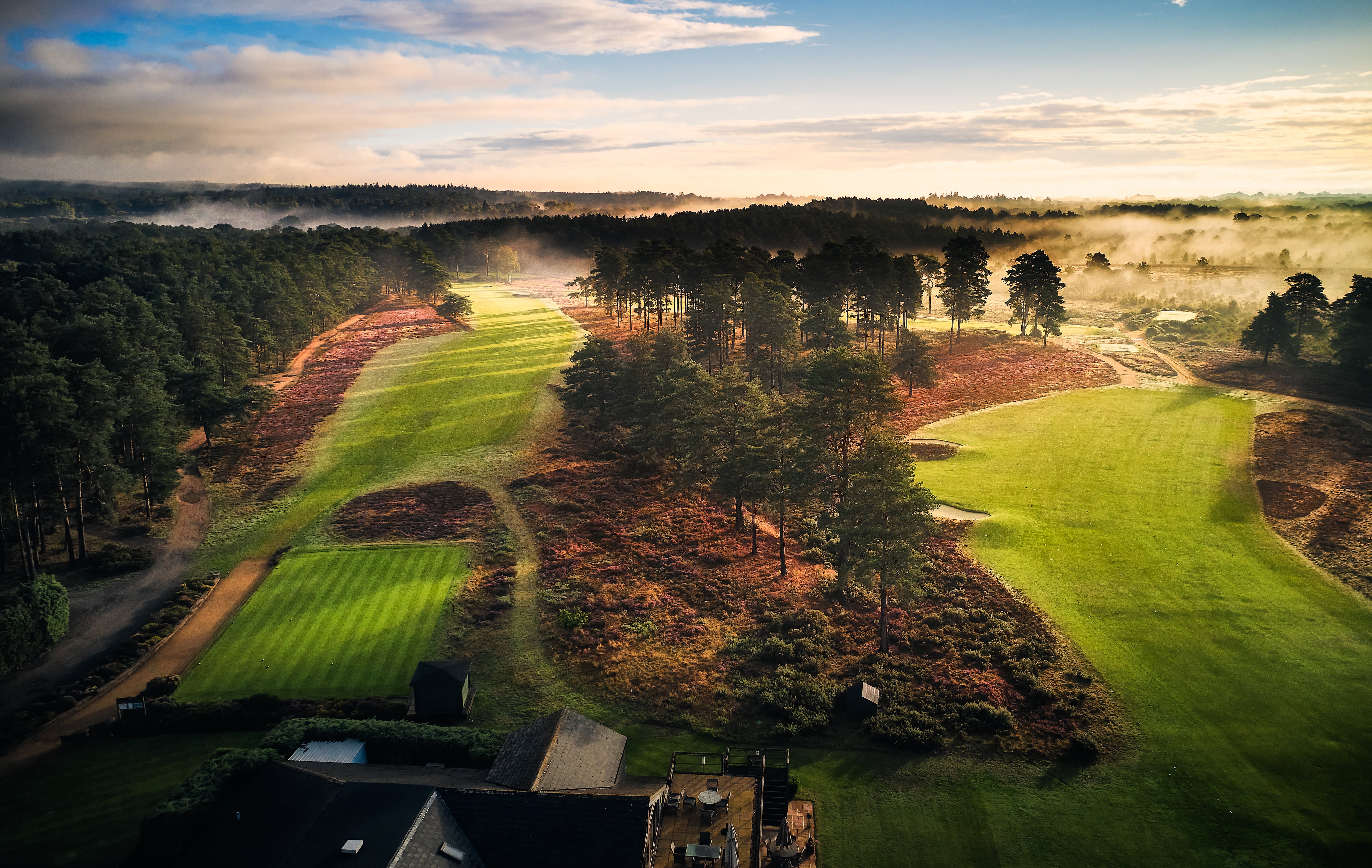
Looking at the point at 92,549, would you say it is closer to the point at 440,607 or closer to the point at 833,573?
the point at 440,607

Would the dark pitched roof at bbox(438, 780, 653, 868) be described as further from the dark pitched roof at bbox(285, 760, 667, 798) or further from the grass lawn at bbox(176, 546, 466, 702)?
the grass lawn at bbox(176, 546, 466, 702)

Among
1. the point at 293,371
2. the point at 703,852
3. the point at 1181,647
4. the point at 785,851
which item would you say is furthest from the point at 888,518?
the point at 293,371

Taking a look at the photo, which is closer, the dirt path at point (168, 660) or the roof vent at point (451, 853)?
the roof vent at point (451, 853)

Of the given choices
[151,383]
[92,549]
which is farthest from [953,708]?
[151,383]

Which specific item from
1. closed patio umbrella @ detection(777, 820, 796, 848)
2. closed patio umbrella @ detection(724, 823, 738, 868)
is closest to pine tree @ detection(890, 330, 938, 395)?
closed patio umbrella @ detection(777, 820, 796, 848)

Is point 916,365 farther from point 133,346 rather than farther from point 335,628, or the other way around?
point 133,346

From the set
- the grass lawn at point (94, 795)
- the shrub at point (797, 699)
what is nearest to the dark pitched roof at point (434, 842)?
the grass lawn at point (94, 795)

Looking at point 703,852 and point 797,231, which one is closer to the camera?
point 703,852

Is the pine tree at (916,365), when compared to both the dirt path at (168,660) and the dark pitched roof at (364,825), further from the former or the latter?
the dark pitched roof at (364,825)
